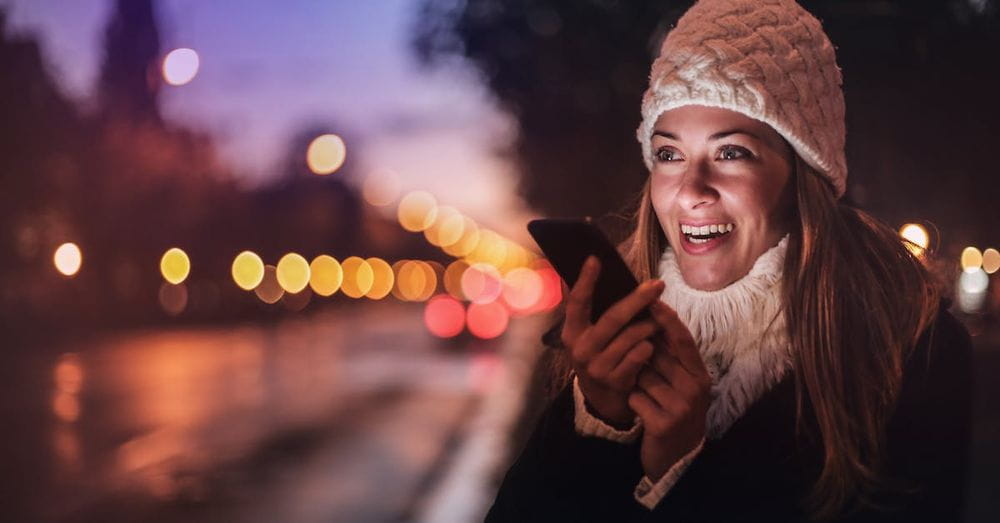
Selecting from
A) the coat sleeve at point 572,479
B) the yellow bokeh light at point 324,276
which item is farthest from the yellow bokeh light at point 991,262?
the yellow bokeh light at point 324,276

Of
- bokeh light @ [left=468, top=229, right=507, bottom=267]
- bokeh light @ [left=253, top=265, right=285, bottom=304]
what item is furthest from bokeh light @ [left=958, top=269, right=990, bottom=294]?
bokeh light @ [left=468, top=229, right=507, bottom=267]

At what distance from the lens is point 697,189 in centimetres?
228

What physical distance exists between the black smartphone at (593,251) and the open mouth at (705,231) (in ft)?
1.16

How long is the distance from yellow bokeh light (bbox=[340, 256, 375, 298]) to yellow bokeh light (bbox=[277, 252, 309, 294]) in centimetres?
1090

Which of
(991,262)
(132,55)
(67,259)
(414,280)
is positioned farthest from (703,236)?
(414,280)

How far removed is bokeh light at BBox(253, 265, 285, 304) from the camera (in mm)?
71000

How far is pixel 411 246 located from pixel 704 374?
16734cm

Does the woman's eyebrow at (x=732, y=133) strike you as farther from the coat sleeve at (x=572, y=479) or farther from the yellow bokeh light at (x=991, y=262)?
the yellow bokeh light at (x=991, y=262)

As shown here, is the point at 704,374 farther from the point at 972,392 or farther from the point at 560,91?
the point at 560,91

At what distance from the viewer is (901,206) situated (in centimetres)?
1369

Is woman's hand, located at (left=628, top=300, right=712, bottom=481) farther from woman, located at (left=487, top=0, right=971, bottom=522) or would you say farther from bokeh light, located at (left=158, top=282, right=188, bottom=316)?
bokeh light, located at (left=158, top=282, right=188, bottom=316)

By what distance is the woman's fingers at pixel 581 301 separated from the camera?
1.92 meters

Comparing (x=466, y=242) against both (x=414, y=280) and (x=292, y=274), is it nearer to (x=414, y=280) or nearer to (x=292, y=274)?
(x=414, y=280)

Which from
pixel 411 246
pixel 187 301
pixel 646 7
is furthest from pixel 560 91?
pixel 411 246
